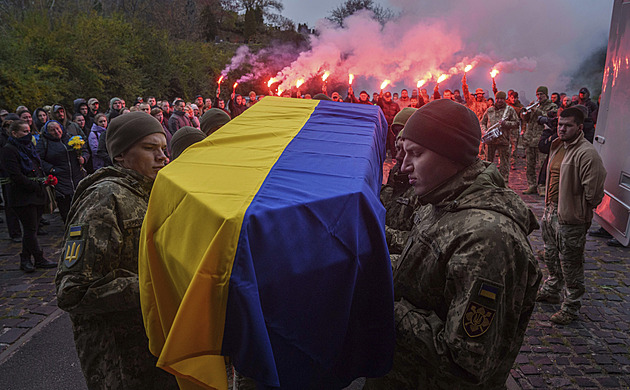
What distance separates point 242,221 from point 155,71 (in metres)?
24.0

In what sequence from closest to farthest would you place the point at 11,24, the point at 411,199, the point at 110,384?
the point at 110,384
the point at 411,199
the point at 11,24

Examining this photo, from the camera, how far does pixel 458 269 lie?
1.56 m

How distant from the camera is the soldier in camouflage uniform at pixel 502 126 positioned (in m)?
10.2

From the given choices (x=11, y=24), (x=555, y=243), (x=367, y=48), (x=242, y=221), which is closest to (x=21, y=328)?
(x=242, y=221)

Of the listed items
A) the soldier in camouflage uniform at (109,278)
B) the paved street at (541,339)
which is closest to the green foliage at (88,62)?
the paved street at (541,339)

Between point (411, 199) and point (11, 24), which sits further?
point (11, 24)

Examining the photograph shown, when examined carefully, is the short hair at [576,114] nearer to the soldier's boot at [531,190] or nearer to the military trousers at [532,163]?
the soldier's boot at [531,190]

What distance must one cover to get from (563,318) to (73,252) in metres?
4.66

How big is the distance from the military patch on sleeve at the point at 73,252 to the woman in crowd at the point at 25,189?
4.63 m

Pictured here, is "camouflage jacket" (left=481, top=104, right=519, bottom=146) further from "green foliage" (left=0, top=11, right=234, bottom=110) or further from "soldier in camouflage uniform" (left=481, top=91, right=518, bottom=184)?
"green foliage" (left=0, top=11, right=234, bottom=110)

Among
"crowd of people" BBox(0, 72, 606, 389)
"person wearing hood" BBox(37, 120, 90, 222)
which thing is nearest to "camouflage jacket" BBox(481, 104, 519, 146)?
"crowd of people" BBox(0, 72, 606, 389)

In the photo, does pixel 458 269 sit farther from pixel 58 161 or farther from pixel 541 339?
pixel 58 161

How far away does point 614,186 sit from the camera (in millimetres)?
4898

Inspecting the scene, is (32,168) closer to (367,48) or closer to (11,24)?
(11,24)
